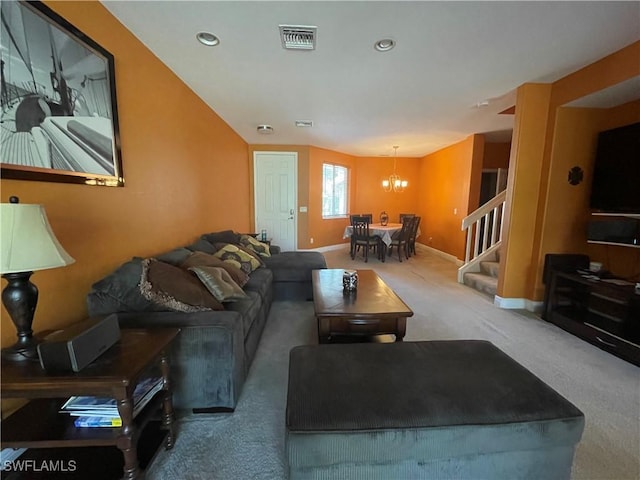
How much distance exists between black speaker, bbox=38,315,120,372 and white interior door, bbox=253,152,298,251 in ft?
16.9

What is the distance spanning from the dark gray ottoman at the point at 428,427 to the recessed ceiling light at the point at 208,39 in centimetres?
250

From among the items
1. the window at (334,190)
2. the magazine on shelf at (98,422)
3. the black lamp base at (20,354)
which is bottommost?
the magazine on shelf at (98,422)

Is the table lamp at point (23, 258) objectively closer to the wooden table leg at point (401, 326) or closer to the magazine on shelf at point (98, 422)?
the magazine on shelf at point (98, 422)

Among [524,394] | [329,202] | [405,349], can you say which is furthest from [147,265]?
[329,202]

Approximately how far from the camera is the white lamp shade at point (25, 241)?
94 cm

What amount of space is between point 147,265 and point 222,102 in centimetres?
271

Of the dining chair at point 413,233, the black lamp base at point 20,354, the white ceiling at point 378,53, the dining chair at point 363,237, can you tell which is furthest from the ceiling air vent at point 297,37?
the dining chair at point 413,233

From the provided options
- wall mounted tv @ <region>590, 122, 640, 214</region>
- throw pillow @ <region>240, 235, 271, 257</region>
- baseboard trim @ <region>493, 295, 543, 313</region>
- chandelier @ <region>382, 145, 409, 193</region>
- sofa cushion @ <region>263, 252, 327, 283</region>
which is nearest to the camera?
wall mounted tv @ <region>590, 122, 640, 214</region>

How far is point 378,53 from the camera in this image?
2367mm

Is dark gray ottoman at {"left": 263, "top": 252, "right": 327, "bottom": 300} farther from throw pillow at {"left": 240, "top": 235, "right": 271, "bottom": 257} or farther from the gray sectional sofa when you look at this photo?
the gray sectional sofa

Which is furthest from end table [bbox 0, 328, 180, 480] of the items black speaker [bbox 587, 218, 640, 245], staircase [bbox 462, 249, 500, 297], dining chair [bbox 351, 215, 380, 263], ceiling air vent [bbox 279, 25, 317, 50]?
dining chair [bbox 351, 215, 380, 263]

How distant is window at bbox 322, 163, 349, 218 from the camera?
7.00 m

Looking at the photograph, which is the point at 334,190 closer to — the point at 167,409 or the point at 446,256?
the point at 446,256

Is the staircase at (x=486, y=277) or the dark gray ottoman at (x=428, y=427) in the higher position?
the dark gray ottoman at (x=428, y=427)
